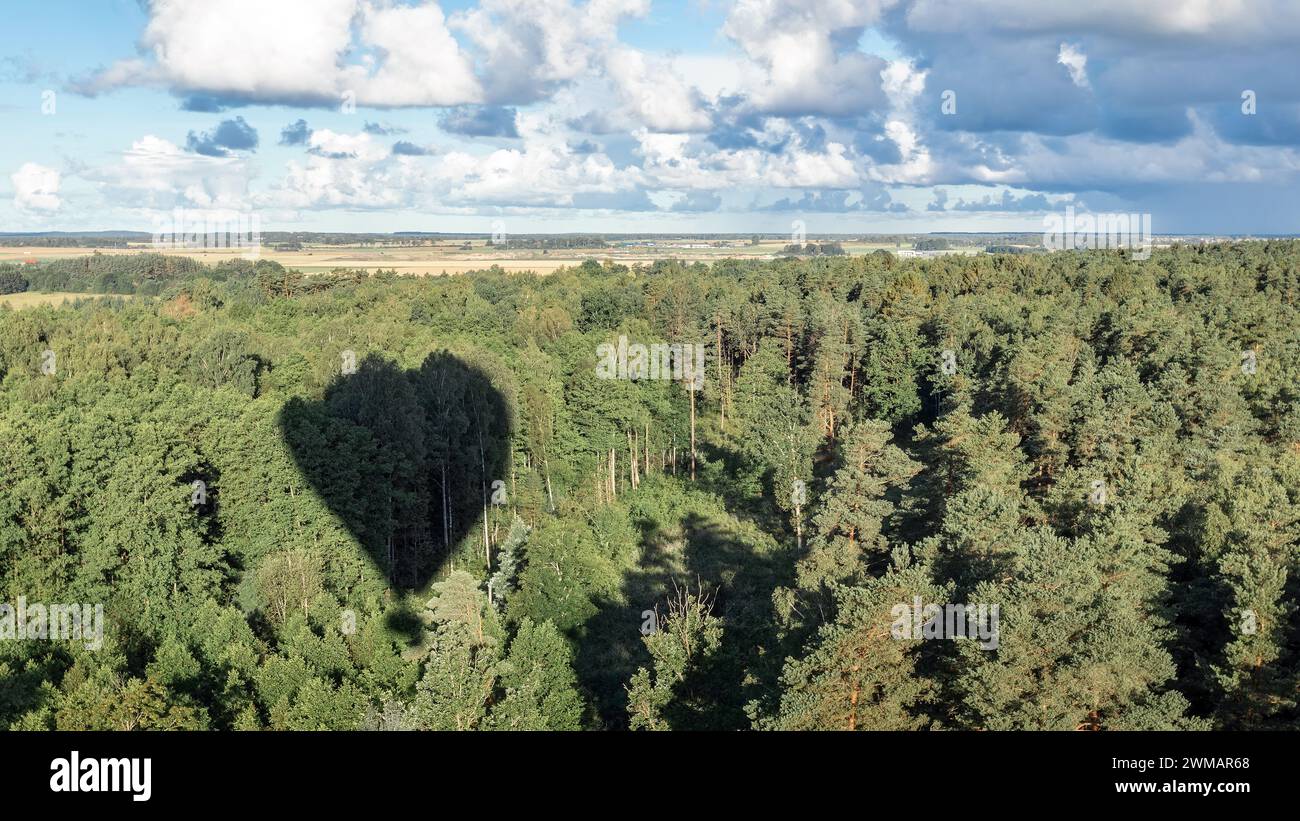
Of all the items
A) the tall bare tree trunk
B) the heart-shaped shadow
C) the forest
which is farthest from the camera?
the tall bare tree trunk

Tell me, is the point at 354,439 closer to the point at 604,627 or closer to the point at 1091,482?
the point at 604,627

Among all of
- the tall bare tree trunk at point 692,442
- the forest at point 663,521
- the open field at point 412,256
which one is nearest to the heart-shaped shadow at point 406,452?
the forest at point 663,521

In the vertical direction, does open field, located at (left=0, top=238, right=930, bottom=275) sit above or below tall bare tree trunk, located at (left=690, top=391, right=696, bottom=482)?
above

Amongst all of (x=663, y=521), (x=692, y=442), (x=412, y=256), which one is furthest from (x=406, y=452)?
(x=412, y=256)

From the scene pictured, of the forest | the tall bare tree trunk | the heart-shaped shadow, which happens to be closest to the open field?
the tall bare tree trunk

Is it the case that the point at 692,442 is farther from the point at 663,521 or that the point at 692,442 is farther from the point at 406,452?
the point at 406,452

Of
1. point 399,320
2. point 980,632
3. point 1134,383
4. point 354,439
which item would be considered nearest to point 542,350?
point 399,320

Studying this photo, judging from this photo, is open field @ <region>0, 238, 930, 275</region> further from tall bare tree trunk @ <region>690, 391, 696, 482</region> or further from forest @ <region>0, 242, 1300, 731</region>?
forest @ <region>0, 242, 1300, 731</region>
